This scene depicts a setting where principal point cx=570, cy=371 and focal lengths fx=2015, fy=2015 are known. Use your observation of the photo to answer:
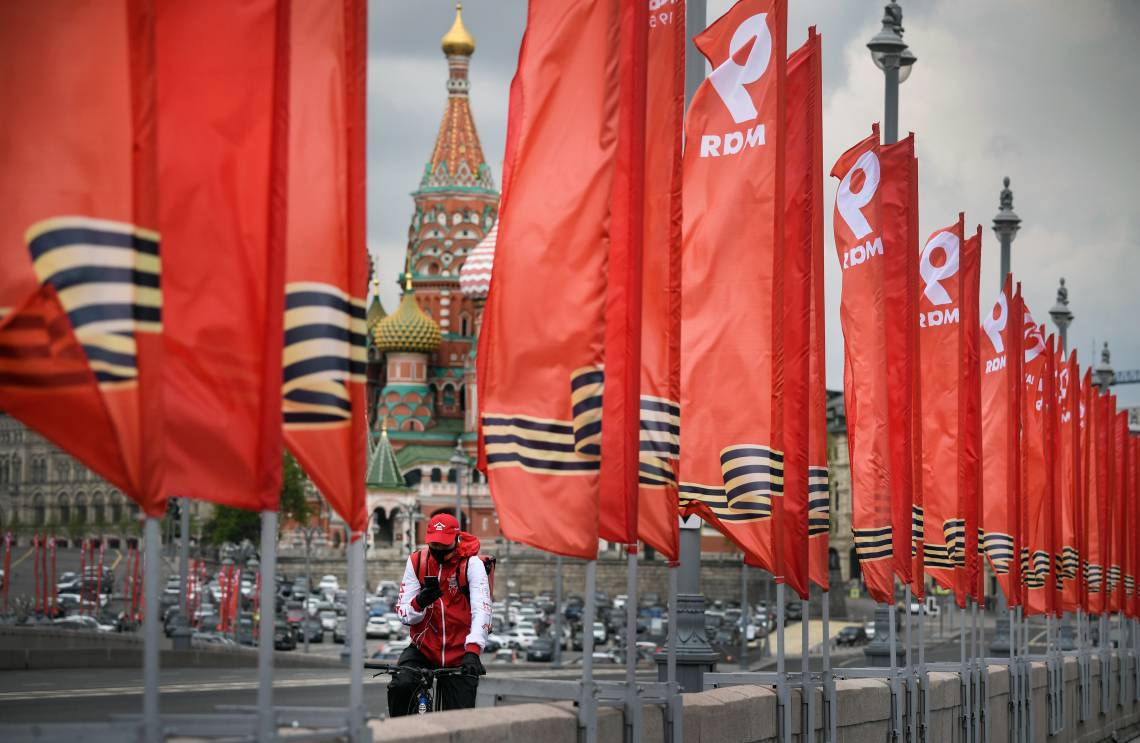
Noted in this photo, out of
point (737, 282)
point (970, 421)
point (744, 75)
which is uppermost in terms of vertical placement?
point (744, 75)

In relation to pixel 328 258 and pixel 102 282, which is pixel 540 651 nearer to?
pixel 328 258

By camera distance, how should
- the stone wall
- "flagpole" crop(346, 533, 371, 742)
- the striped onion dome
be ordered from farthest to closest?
the striped onion dome → the stone wall → "flagpole" crop(346, 533, 371, 742)

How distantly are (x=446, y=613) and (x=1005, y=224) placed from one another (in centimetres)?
2655

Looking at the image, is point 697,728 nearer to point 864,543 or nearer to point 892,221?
point 864,543

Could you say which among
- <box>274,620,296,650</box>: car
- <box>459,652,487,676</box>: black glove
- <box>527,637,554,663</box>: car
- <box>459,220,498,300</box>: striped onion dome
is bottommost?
<box>527,637,554,663</box>: car

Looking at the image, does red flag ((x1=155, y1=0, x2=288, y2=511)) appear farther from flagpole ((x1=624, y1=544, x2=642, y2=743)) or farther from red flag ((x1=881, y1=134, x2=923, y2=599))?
red flag ((x1=881, y1=134, x2=923, y2=599))

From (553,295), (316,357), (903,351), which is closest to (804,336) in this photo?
(903,351)

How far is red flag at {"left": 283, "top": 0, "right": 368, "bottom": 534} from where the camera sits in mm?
8492

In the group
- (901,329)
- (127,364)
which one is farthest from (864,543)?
(127,364)

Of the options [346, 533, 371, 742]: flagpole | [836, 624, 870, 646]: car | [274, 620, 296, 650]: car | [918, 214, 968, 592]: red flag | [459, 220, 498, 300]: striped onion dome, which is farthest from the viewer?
[459, 220, 498, 300]: striped onion dome

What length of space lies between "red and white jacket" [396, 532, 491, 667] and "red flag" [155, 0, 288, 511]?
12.0 feet

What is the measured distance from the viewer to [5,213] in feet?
23.0

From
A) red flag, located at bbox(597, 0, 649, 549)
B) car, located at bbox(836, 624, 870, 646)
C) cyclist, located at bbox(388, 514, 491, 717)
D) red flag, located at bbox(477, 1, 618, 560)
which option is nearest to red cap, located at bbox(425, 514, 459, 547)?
cyclist, located at bbox(388, 514, 491, 717)

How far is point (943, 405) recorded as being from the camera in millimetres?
23281
